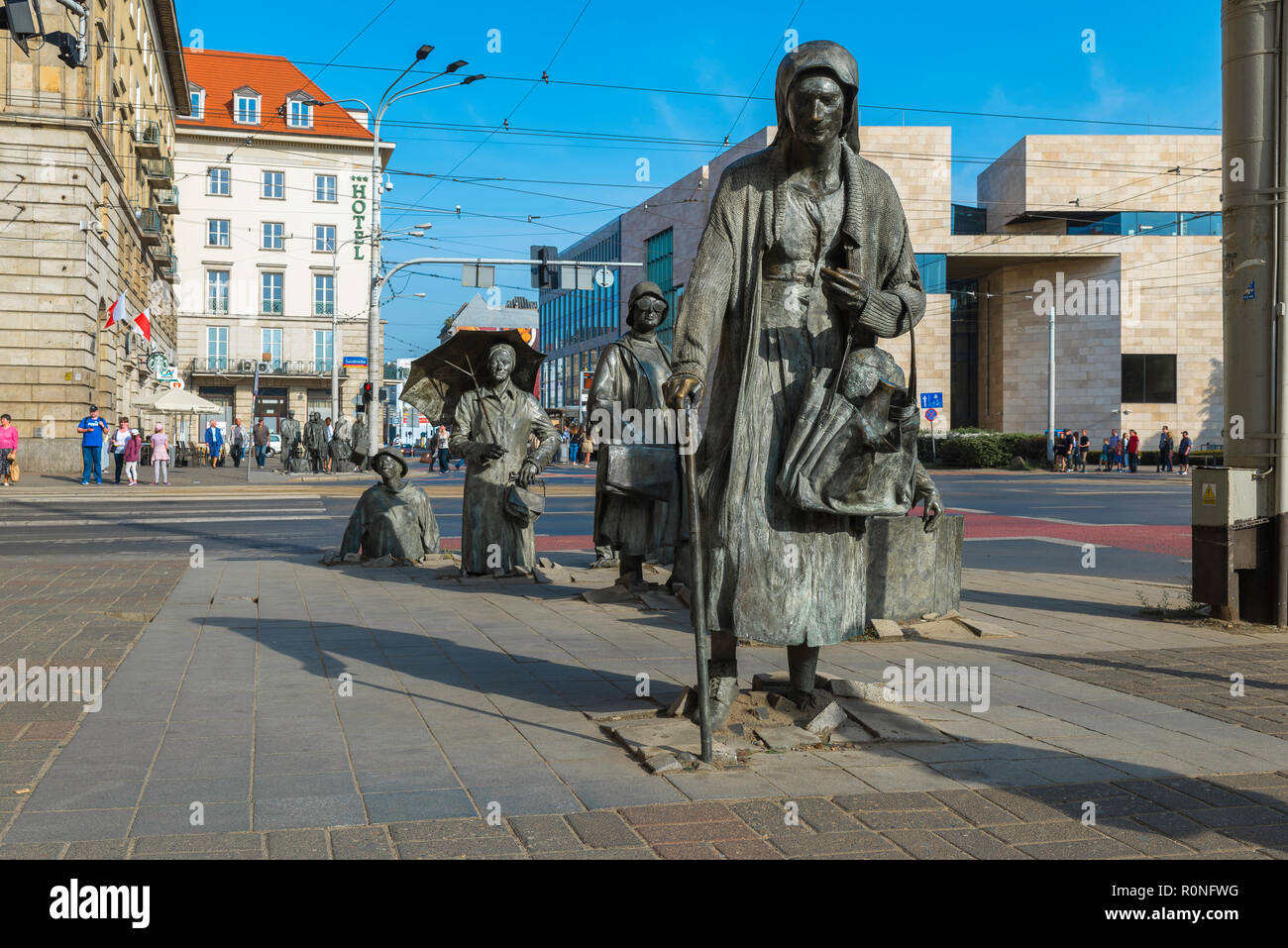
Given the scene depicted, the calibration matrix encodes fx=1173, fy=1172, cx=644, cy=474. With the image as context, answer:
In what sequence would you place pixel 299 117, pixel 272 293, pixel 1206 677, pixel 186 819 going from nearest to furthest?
1. pixel 186 819
2. pixel 1206 677
3. pixel 299 117
4. pixel 272 293

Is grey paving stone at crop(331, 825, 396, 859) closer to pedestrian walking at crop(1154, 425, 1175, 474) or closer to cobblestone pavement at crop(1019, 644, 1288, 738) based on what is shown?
cobblestone pavement at crop(1019, 644, 1288, 738)

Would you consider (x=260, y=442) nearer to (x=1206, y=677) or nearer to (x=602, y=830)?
(x=1206, y=677)

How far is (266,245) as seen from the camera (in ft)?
208

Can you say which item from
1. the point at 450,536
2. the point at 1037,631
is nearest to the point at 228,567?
the point at 450,536

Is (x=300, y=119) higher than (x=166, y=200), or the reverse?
(x=300, y=119)

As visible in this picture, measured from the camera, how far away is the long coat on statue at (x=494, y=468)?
9.48 m

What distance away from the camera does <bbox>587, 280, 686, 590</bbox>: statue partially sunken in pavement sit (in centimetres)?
820

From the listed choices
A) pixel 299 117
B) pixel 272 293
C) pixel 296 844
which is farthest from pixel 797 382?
pixel 272 293

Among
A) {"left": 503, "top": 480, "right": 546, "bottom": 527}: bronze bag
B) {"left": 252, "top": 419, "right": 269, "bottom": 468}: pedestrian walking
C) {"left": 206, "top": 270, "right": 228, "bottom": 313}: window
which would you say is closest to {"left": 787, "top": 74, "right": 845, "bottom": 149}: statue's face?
{"left": 503, "top": 480, "right": 546, "bottom": 527}: bronze bag

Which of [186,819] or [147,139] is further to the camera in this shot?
[147,139]

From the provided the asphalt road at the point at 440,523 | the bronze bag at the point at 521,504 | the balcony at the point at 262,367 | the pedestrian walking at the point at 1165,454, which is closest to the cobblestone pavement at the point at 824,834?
the bronze bag at the point at 521,504

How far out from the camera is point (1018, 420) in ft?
179

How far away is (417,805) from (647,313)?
5.66m

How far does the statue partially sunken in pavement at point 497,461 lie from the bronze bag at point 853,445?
208 inches
